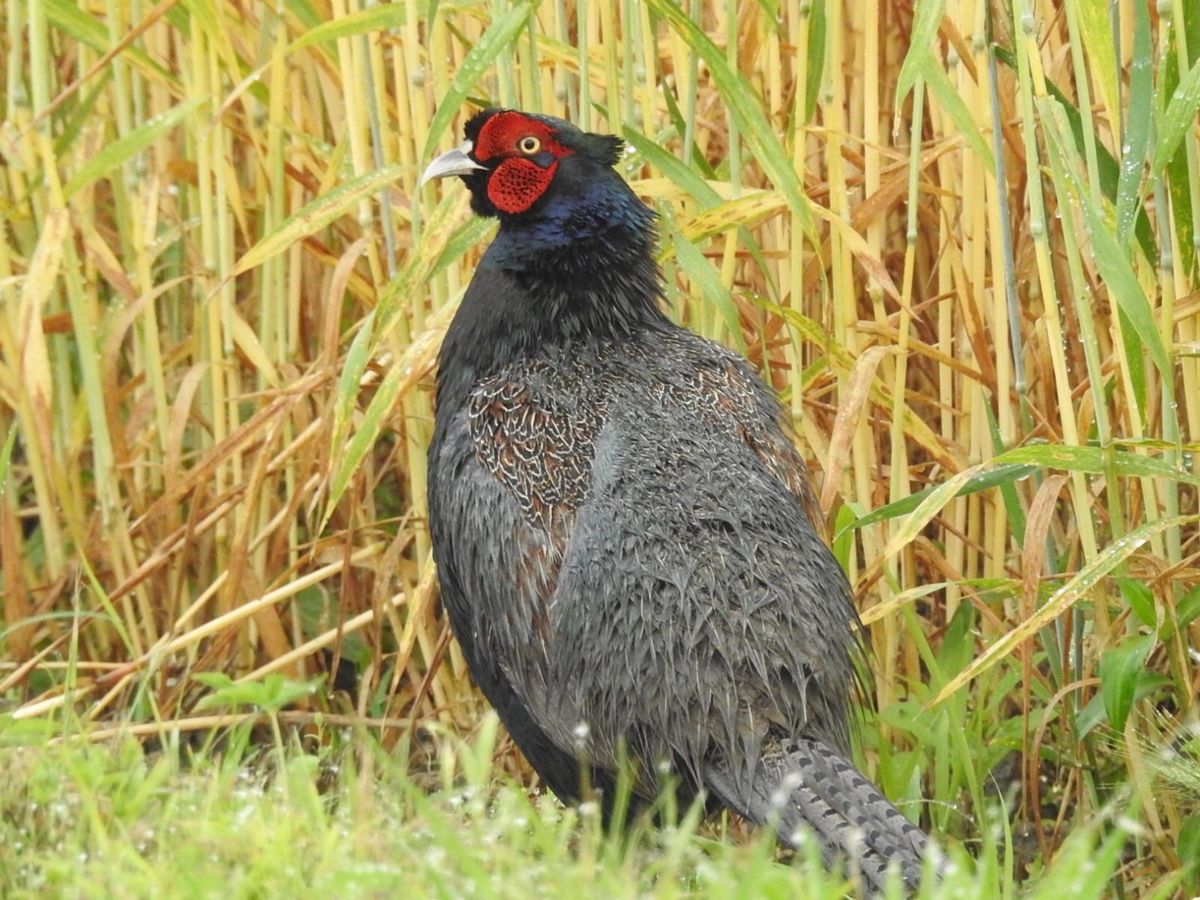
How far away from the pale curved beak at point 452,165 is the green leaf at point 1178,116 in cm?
149

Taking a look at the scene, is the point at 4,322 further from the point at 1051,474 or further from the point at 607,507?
the point at 1051,474

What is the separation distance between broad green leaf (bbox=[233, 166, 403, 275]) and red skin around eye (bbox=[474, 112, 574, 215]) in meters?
0.23

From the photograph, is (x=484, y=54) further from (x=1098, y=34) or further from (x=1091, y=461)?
(x=1091, y=461)

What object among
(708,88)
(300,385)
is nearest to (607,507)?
(300,385)

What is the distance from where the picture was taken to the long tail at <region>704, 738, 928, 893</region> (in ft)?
10.4

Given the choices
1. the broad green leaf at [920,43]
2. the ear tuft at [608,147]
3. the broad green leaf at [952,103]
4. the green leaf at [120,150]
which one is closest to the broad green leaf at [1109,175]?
the broad green leaf at [952,103]

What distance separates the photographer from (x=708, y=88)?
4957mm

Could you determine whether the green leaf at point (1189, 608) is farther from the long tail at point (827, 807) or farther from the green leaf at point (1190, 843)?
the long tail at point (827, 807)

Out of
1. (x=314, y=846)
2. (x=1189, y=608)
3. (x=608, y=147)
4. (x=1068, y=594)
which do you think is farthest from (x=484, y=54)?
(x=1189, y=608)

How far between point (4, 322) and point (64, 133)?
0.53m

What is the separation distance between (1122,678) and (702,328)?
55.9 inches

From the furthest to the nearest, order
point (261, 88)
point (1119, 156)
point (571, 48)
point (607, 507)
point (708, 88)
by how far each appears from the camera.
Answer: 1. point (708, 88)
2. point (261, 88)
3. point (571, 48)
4. point (1119, 156)
5. point (607, 507)

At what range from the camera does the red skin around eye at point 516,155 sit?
405cm

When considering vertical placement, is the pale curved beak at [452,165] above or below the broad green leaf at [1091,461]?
above
